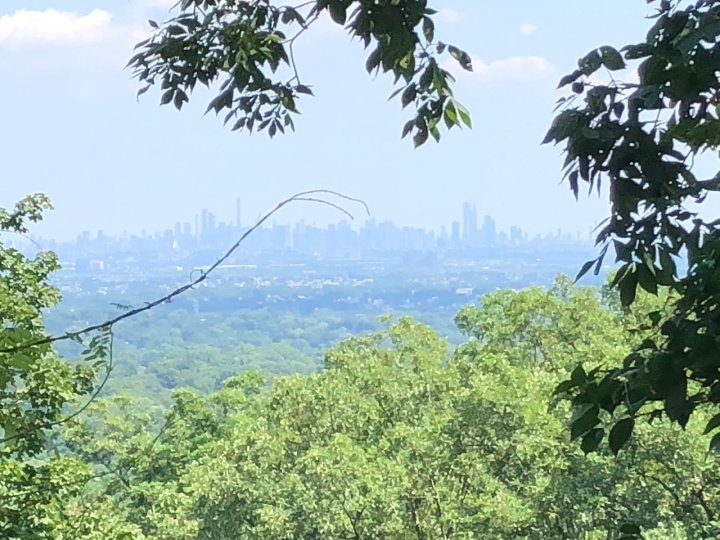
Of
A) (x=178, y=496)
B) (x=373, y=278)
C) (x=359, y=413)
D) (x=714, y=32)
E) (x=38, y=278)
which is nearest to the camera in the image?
(x=714, y=32)

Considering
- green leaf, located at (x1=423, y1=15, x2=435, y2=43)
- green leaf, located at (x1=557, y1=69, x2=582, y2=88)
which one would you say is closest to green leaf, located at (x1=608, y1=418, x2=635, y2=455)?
green leaf, located at (x1=557, y1=69, x2=582, y2=88)

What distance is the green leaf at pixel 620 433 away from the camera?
2.62ft

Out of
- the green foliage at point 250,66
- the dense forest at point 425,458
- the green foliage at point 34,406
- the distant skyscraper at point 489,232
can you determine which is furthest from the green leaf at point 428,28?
the distant skyscraper at point 489,232

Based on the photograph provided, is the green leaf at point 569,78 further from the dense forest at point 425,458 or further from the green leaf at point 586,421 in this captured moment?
the dense forest at point 425,458

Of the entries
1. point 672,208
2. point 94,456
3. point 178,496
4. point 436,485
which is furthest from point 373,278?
point 672,208

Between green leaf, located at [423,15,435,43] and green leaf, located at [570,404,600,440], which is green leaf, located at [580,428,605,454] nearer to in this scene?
green leaf, located at [570,404,600,440]

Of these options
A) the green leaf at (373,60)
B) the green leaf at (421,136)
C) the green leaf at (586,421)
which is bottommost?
the green leaf at (586,421)

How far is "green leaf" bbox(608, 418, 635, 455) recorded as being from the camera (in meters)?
0.80

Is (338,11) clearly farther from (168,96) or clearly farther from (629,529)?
(629,529)

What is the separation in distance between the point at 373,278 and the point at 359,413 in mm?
10681

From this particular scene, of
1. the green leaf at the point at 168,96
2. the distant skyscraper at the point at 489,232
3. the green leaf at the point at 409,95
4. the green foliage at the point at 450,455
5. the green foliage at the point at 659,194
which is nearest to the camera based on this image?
the green foliage at the point at 659,194

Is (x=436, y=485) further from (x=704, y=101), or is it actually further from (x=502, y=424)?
(x=704, y=101)

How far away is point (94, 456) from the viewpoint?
35.5 ft

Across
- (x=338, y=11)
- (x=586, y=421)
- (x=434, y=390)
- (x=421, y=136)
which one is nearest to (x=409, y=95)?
(x=421, y=136)
